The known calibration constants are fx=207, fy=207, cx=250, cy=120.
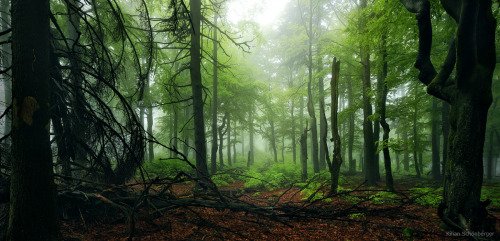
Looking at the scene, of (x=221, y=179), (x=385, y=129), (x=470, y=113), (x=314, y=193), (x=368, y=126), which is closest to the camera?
(x=470, y=113)

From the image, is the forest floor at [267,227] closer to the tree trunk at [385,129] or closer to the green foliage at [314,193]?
the green foliage at [314,193]

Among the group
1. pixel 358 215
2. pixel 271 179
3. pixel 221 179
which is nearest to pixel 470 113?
pixel 358 215

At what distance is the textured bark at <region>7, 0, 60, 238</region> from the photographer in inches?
90.9

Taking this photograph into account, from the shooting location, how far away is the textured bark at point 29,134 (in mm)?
2309

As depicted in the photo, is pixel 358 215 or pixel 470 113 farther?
pixel 358 215

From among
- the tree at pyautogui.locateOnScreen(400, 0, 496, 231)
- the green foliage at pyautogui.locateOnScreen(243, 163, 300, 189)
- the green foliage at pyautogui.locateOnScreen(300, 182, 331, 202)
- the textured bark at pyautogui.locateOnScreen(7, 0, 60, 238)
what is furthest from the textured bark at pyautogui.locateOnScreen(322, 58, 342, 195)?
the textured bark at pyautogui.locateOnScreen(7, 0, 60, 238)

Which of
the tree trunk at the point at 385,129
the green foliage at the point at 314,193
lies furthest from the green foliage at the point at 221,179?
the tree trunk at the point at 385,129

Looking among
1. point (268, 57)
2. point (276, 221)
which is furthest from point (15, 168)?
point (268, 57)

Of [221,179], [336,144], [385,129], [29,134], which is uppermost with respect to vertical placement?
[29,134]

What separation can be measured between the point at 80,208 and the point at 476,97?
26.7ft

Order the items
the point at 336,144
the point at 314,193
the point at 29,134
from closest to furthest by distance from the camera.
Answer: the point at 29,134
the point at 314,193
the point at 336,144

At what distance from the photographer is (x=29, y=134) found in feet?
7.61

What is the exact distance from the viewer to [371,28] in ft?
23.3

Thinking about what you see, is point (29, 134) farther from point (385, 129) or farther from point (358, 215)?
point (385, 129)
